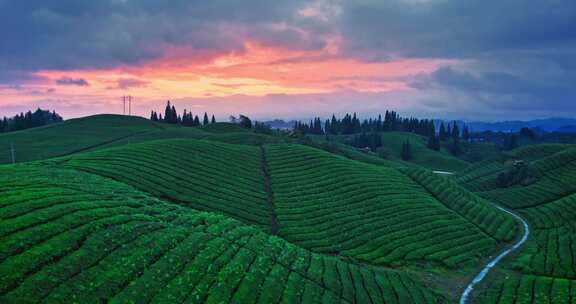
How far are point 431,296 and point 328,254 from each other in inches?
429

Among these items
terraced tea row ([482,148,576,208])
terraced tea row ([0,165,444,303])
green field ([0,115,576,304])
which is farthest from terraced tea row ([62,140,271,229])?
terraced tea row ([482,148,576,208])

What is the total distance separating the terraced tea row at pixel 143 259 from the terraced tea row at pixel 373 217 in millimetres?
7198

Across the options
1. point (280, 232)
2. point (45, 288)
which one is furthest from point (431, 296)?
point (45, 288)

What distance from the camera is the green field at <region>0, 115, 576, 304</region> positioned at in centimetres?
2252

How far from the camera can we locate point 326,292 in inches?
1089

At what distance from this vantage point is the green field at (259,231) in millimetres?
22516

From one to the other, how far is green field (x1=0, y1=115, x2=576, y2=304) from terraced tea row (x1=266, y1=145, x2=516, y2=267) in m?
0.24

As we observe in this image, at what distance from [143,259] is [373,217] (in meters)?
33.4

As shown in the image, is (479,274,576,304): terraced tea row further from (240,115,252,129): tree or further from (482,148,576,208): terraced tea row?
(240,115,252,129): tree

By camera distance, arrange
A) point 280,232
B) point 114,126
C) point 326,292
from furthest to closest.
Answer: point 114,126
point 280,232
point 326,292

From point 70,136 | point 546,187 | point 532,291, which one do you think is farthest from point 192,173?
point 70,136

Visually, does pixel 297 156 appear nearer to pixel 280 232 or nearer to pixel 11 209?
pixel 280 232

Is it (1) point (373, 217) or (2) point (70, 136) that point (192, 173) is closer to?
(1) point (373, 217)

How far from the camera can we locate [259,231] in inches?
1492
